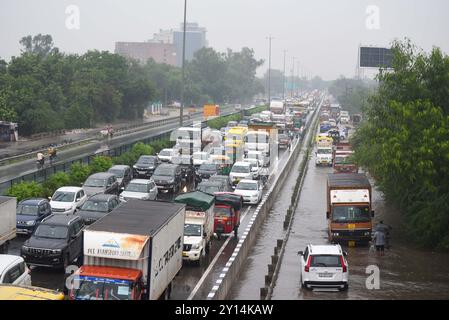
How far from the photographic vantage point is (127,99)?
104125mm

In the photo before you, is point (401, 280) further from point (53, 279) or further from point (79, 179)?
point (79, 179)

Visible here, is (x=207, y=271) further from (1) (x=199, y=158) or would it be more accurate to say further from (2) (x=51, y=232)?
(1) (x=199, y=158)

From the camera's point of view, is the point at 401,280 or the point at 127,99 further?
the point at 127,99

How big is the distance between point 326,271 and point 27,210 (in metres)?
12.0

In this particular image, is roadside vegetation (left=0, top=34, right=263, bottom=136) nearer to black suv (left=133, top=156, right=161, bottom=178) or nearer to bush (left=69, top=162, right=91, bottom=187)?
black suv (left=133, top=156, right=161, bottom=178)

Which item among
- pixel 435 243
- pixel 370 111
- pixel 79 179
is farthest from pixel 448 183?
pixel 79 179

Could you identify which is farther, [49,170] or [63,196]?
[49,170]

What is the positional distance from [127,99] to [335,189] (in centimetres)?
7870

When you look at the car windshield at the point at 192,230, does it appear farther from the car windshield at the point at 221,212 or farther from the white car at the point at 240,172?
the white car at the point at 240,172

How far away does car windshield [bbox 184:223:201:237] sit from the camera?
24.1 m

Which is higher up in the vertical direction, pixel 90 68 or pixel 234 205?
pixel 90 68

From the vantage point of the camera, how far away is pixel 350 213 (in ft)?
91.2

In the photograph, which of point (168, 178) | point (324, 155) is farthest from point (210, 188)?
point (324, 155)

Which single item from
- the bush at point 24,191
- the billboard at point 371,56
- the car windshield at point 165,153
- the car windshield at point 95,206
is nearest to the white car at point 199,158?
the car windshield at point 165,153
